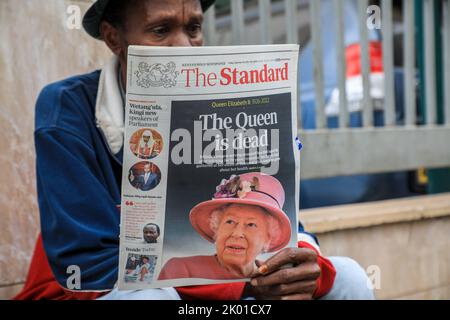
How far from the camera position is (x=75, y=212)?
6.02ft

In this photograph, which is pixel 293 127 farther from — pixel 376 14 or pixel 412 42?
pixel 412 42

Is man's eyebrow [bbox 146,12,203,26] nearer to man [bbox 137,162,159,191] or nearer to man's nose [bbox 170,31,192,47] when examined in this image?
man's nose [bbox 170,31,192,47]

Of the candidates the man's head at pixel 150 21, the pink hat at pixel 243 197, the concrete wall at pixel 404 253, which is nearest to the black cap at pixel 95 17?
the man's head at pixel 150 21

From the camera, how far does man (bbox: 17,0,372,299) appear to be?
1810 millimetres

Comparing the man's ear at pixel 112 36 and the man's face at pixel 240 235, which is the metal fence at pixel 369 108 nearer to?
the man's ear at pixel 112 36

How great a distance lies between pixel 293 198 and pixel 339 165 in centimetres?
180

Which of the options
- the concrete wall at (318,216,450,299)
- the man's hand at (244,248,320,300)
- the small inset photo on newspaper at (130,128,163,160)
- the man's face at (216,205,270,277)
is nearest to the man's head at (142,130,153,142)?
the small inset photo on newspaper at (130,128,163,160)

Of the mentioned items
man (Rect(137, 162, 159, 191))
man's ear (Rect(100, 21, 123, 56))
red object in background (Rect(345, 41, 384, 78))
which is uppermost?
red object in background (Rect(345, 41, 384, 78))

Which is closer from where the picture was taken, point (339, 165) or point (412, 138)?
point (339, 165)

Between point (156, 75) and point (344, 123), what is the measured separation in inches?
78.8

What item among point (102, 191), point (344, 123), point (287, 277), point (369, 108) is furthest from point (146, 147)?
point (369, 108)

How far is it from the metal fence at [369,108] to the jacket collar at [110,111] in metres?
1.16
